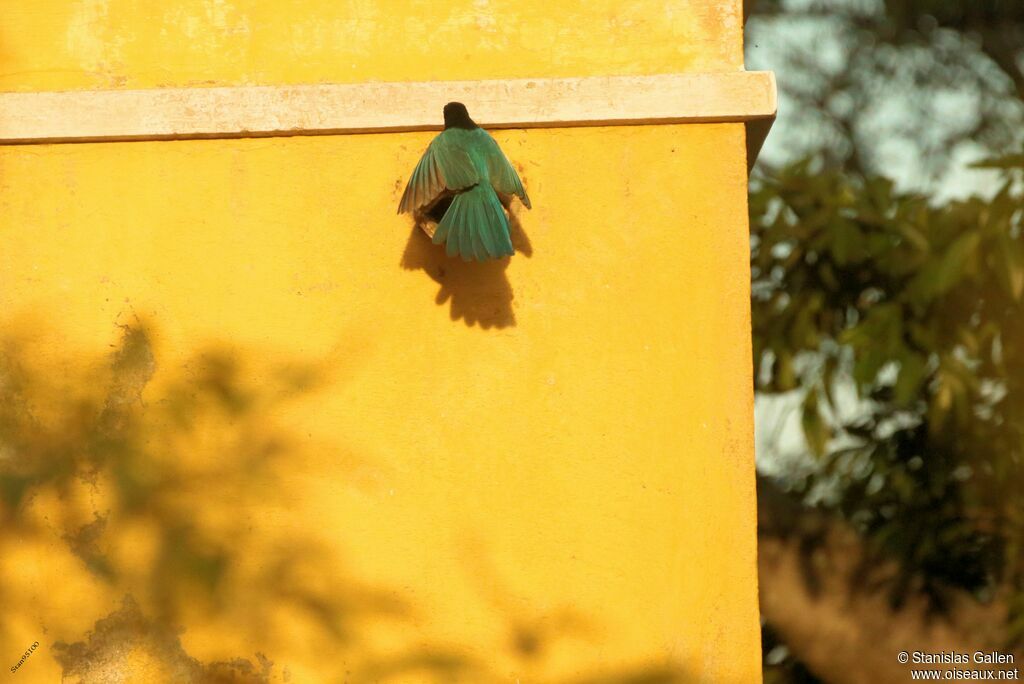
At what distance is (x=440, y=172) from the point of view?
10.9 ft

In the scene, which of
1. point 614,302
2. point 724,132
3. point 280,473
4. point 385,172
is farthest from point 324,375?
point 724,132

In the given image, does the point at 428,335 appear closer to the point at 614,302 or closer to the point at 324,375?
the point at 324,375

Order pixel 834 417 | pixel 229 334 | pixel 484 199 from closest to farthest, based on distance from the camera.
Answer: pixel 484 199 → pixel 229 334 → pixel 834 417

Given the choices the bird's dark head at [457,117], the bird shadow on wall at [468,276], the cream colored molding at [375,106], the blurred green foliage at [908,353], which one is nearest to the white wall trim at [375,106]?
the cream colored molding at [375,106]

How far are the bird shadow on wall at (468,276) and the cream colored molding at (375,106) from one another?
13.0 inches


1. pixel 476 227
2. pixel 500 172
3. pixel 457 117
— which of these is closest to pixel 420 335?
pixel 476 227

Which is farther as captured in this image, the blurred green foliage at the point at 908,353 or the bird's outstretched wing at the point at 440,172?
the blurred green foliage at the point at 908,353

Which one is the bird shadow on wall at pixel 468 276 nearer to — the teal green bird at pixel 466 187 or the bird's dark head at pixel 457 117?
the teal green bird at pixel 466 187

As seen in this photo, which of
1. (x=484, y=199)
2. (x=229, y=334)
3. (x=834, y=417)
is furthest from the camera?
(x=834, y=417)

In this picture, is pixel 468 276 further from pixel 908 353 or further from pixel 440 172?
pixel 908 353

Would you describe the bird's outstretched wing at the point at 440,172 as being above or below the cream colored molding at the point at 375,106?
below

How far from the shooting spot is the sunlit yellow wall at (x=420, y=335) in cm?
337

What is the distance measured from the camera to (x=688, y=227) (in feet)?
11.6

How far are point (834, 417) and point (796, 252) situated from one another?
0.93 meters
